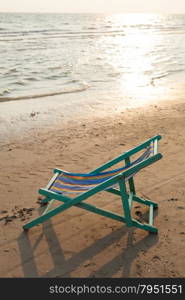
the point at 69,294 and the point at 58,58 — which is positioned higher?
the point at 58,58

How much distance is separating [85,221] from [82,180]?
47cm

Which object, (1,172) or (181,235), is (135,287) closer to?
(181,235)

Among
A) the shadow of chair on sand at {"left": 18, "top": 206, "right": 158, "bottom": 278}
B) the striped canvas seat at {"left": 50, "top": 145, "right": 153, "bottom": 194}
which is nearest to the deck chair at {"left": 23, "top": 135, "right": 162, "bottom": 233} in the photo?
the striped canvas seat at {"left": 50, "top": 145, "right": 153, "bottom": 194}

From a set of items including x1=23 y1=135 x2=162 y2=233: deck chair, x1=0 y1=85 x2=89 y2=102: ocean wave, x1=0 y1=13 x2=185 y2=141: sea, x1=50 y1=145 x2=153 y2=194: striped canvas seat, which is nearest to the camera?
x1=23 y1=135 x2=162 y2=233: deck chair

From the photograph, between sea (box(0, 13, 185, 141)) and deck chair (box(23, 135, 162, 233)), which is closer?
deck chair (box(23, 135, 162, 233))

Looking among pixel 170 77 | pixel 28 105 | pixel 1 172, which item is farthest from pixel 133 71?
pixel 1 172

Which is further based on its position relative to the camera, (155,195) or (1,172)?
(1,172)

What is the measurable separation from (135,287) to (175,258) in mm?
537

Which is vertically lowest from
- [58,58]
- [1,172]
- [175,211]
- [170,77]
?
[175,211]

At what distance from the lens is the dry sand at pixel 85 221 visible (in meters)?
3.21

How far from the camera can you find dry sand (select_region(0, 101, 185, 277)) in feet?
10.5

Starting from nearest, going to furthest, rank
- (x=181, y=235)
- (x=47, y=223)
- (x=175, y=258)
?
(x=175, y=258) < (x=181, y=235) < (x=47, y=223)

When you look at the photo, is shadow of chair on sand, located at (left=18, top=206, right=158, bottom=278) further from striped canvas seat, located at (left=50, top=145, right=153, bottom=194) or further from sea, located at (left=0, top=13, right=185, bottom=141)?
sea, located at (left=0, top=13, right=185, bottom=141)

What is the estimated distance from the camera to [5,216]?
3996 millimetres
